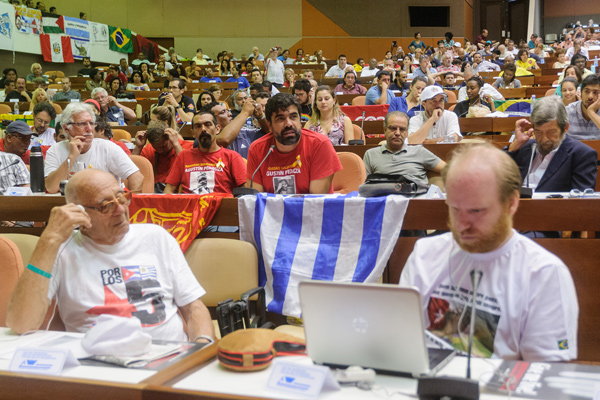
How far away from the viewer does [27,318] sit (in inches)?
75.1

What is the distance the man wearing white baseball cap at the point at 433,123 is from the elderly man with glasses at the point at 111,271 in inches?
149

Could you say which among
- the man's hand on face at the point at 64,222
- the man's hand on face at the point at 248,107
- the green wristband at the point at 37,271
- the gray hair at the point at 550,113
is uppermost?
the man's hand on face at the point at 248,107

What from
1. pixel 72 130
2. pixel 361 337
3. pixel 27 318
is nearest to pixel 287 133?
pixel 72 130

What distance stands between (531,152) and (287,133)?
136cm

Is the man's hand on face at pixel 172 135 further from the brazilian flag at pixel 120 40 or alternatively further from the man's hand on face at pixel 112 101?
the brazilian flag at pixel 120 40

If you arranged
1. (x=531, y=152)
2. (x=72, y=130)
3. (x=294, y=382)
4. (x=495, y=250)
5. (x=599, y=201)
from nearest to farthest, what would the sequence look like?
(x=294, y=382) → (x=495, y=250) → (x=599, y=201) → (x=531, y=152) → (x=72, y=130)

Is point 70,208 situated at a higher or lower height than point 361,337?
higher

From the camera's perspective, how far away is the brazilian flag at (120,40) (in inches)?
A: 674

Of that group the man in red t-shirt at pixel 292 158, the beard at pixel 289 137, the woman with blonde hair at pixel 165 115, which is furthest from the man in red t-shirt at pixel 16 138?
the beard at pixel 289 137

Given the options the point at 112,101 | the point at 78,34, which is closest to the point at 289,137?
the point at 112,101

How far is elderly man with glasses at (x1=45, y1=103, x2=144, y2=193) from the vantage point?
380 centimetres

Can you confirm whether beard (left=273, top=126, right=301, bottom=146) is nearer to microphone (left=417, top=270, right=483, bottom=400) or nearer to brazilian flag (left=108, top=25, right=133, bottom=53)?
microphone (left=417, top=270, right=483, bottom=400)

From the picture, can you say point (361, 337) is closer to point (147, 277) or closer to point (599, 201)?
point (147, 277)

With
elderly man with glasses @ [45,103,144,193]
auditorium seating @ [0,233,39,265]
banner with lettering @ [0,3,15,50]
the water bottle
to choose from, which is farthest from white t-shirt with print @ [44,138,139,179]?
banner with lettering @ [0,3,15,50]
